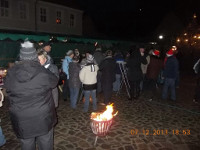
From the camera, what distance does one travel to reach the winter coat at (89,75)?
589 centimetres

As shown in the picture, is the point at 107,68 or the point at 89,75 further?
the point at 107,68

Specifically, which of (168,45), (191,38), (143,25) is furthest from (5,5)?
(143,25)

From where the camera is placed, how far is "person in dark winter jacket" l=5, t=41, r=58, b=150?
2557 millimetres

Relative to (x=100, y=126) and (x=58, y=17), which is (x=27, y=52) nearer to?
(x=100, y=126)

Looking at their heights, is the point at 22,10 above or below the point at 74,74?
above

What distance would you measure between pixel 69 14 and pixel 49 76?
914 inches

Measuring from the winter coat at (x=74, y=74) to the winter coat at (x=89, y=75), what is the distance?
1.36 ft

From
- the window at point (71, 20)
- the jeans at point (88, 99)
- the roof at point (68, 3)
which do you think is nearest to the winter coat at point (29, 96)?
the jeans at point (88, 99)

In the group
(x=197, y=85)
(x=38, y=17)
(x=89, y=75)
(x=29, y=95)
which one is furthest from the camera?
(x=38, y=17)

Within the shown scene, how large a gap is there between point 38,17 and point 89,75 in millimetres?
17602

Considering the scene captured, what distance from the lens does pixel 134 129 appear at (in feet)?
17.3

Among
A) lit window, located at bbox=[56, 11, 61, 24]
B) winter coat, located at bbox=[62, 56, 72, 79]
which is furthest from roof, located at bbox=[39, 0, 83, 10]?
winter coat, located at bbox=[62, 56, 72, 79]

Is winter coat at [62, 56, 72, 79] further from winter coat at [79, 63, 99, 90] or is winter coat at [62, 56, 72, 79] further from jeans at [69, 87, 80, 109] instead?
winter coat at [79, 63, 99, 90]

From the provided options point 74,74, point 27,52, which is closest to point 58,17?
point 74,74
